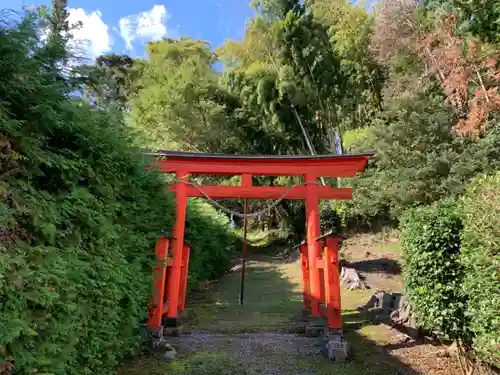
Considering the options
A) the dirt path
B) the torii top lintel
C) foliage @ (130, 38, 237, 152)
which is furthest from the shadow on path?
foliage @ (130, 38, 237, 152)

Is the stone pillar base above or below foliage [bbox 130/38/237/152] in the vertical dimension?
below

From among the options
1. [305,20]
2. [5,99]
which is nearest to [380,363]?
[5,99]

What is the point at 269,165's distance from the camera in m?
5.78

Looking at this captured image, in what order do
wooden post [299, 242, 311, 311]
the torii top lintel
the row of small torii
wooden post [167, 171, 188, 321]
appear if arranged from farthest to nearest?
wooden post [299, 242, 311, 311] → the torii top lintel → the row of small torii → wooden post [167, 171, 188, 321]

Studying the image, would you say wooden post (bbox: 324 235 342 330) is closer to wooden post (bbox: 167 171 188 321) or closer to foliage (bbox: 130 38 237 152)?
wooden post (bbox: 167 171 188 321)

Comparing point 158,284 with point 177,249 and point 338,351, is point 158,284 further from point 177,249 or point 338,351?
point 338,351

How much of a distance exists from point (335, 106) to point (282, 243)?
638cm

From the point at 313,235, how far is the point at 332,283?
3.31 ft

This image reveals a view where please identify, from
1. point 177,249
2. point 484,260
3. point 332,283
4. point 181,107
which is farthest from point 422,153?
point 181,107

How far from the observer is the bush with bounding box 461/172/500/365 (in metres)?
2.64

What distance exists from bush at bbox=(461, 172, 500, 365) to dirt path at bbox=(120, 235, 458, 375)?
2.95 ft

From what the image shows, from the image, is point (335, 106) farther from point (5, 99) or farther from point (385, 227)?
point (5, 99)

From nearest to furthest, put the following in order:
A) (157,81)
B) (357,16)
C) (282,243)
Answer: (357,16), (157,81), (282,243)

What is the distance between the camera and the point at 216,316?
648 cm
